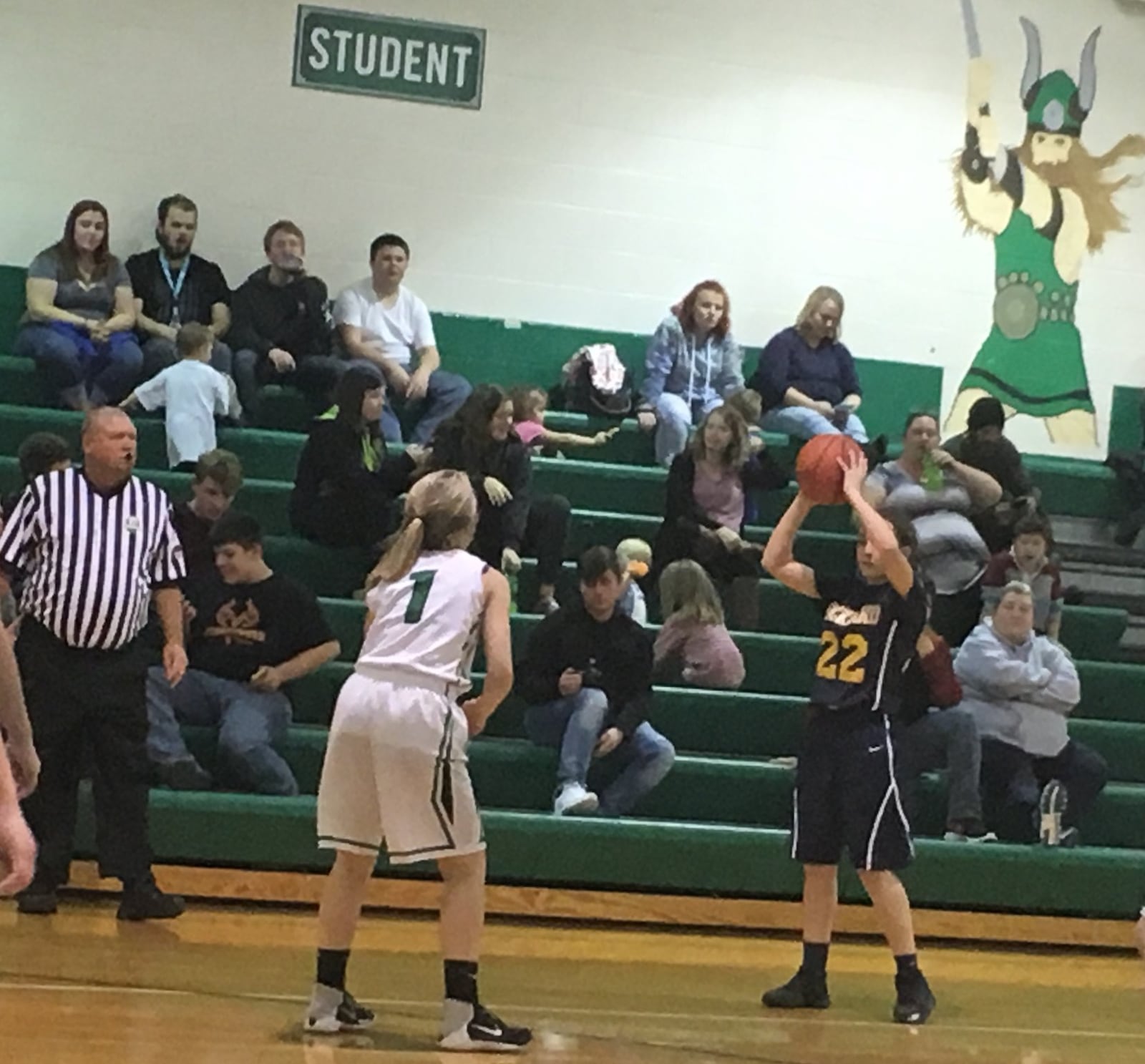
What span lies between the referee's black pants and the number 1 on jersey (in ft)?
5.91

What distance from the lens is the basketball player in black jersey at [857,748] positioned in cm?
482

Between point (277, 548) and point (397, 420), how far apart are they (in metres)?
1.37

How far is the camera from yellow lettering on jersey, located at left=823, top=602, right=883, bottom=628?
193 inches

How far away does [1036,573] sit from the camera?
7602 millimetres

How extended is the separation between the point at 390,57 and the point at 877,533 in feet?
18.5

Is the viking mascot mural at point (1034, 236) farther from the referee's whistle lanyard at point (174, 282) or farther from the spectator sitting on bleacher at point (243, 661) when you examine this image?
the spectator sitting on bleacher at point (243, 661)

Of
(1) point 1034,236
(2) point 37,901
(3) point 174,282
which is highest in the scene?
(1) point 1034,236

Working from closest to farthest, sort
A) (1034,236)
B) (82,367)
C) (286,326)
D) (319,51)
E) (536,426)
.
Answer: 1. (82,367)
2. (536,426)
3. (286,326)
4. (319,51)
5. (1034,236)

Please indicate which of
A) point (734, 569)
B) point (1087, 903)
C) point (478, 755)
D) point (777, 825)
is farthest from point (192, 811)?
point (1087, 903)

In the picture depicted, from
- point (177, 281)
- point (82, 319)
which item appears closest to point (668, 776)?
point (82, 319)

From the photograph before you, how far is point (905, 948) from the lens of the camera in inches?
191

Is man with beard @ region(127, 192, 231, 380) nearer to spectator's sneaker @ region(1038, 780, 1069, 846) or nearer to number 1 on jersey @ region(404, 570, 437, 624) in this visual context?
spectator's sneaker @ region(1038, 780, 1069, 846)

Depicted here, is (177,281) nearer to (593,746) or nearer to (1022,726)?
(593,746)

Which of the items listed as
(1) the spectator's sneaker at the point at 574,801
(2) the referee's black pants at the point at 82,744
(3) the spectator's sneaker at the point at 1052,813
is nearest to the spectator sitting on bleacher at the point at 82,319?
(2) the referee's black pants at the point at 82,744
